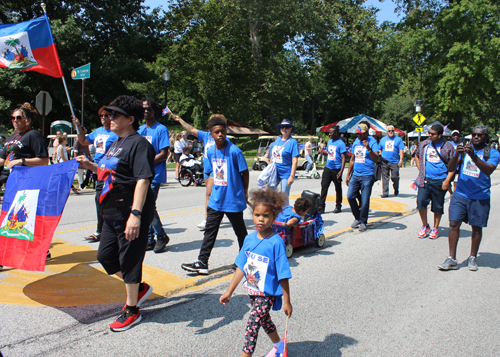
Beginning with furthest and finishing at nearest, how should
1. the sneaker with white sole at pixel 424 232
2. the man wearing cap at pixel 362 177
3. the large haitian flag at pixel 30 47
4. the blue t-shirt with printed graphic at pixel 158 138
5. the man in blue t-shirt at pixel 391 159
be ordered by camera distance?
the man in blue t-shirt at pixel 391 159 < the man wearing cap at pixel 362 177 < the sneaker with white sole at pixel 424 232 < the large haitian flag at pixel 30 47 < the blue t-shirt with printed graphic at pixel 158 138

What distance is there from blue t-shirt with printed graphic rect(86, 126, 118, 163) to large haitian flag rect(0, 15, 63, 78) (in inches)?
45.0

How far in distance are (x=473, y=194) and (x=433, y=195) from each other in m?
1.81

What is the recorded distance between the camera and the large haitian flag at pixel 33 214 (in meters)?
3.94

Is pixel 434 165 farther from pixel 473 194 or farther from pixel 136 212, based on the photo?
pixel 136 212

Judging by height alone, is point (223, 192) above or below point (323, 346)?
above

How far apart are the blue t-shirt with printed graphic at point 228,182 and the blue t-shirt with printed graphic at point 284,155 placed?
2.33 meters

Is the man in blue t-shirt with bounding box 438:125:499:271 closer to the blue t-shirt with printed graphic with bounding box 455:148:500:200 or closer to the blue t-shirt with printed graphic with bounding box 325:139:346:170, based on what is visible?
the blue t-shirt with printed graphic with bounding box 455:148:500:200

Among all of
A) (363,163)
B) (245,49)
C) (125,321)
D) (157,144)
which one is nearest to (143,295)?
(125,321)

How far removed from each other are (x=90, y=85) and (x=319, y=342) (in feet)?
93.2

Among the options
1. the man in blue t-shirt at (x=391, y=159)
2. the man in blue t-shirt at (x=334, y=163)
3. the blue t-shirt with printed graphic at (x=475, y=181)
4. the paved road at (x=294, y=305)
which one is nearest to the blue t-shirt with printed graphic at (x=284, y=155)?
the paved road at (x=294, y=305)

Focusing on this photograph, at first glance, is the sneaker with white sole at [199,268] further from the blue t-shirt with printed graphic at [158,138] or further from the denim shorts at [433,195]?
the denim shorts at [433,195]

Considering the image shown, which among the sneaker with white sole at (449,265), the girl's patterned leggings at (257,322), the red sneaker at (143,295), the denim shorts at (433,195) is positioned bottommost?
the sneaker with white sole at (449,265)

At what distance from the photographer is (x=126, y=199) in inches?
136

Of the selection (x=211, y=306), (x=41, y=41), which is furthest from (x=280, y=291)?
(x=41, y=41)
